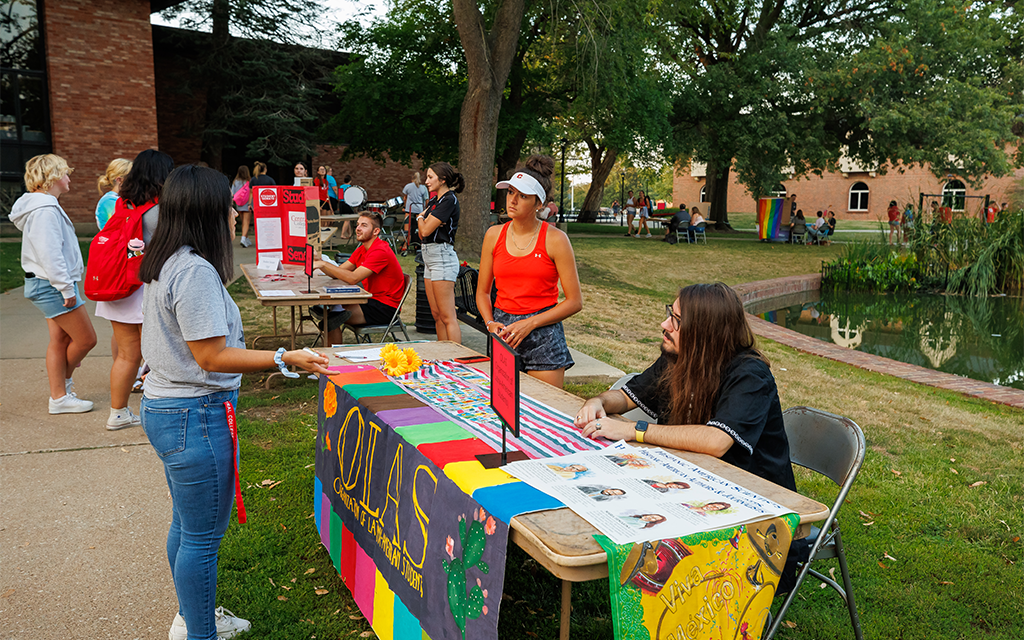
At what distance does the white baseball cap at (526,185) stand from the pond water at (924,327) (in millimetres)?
7357

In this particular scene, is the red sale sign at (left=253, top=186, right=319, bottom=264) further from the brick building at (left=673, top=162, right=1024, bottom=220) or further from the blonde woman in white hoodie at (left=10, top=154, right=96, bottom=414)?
the brick building at (left=673, top=162, right=1024, bottom=220)

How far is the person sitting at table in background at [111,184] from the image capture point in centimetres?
527

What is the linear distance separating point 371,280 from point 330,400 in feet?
11.0

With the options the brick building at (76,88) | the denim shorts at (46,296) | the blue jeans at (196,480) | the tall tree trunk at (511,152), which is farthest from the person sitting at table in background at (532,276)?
the tall tree trunk at (511,152)

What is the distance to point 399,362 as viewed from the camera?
11.0 ft

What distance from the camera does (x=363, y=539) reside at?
2.91 meters

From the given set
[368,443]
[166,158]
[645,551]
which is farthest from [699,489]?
[166,158]

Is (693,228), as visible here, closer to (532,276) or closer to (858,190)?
(532,276)

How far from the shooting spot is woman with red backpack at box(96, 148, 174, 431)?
169 inches

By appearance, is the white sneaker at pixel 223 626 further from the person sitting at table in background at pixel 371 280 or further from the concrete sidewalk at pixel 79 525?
the person sitting at table in background at pixel 371 280

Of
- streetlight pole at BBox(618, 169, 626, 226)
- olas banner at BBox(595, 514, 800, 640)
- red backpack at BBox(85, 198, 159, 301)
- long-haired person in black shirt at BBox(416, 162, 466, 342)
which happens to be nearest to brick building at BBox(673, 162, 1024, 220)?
streetlight pole at BBox(618, 169, 626, 226)

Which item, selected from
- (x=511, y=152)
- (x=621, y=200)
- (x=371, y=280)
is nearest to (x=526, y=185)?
(x=371, y=280)

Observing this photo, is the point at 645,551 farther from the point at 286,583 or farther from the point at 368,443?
the point at 286,583

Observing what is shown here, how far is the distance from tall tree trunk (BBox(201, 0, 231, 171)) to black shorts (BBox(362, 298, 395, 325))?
16.0 metres
